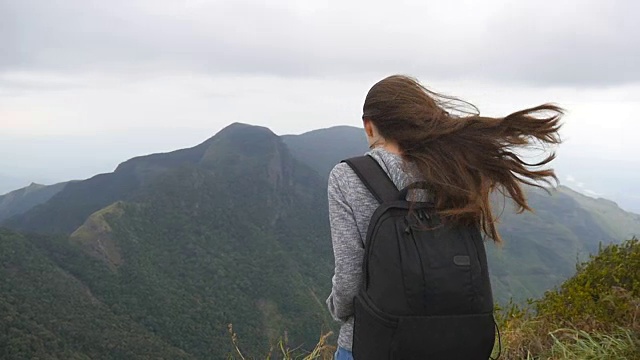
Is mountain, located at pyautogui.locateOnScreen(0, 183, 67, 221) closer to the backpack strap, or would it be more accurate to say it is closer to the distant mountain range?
the distant mountain range

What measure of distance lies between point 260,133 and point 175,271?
4552 cm

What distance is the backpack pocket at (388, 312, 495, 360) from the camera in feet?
4.75

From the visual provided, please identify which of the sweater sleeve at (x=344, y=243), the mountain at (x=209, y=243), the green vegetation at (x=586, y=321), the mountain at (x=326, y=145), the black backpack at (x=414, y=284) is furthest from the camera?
the mountain at (x=326, y=145)

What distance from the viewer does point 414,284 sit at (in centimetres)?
143

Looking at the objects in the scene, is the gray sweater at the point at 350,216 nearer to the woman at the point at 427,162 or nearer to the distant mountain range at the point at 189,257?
the woman at the point at 427,162

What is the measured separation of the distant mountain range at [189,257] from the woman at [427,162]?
20800 millimetres

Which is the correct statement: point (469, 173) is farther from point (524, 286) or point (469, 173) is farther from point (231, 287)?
point (524, 286)


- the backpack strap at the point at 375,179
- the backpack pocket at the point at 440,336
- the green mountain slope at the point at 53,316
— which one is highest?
the backpack strap at the point at 375,179

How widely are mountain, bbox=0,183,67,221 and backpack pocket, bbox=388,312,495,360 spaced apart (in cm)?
11054

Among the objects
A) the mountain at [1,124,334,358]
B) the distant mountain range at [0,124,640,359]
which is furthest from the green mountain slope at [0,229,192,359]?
the mountain at [1,124,334,358]

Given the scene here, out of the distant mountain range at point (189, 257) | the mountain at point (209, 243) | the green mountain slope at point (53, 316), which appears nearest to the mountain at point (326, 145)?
the distant mountain range at point (189, 257)

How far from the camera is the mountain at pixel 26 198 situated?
10381 cm

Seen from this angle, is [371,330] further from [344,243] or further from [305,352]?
[305,352]

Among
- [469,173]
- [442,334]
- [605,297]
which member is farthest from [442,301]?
[605,297]
